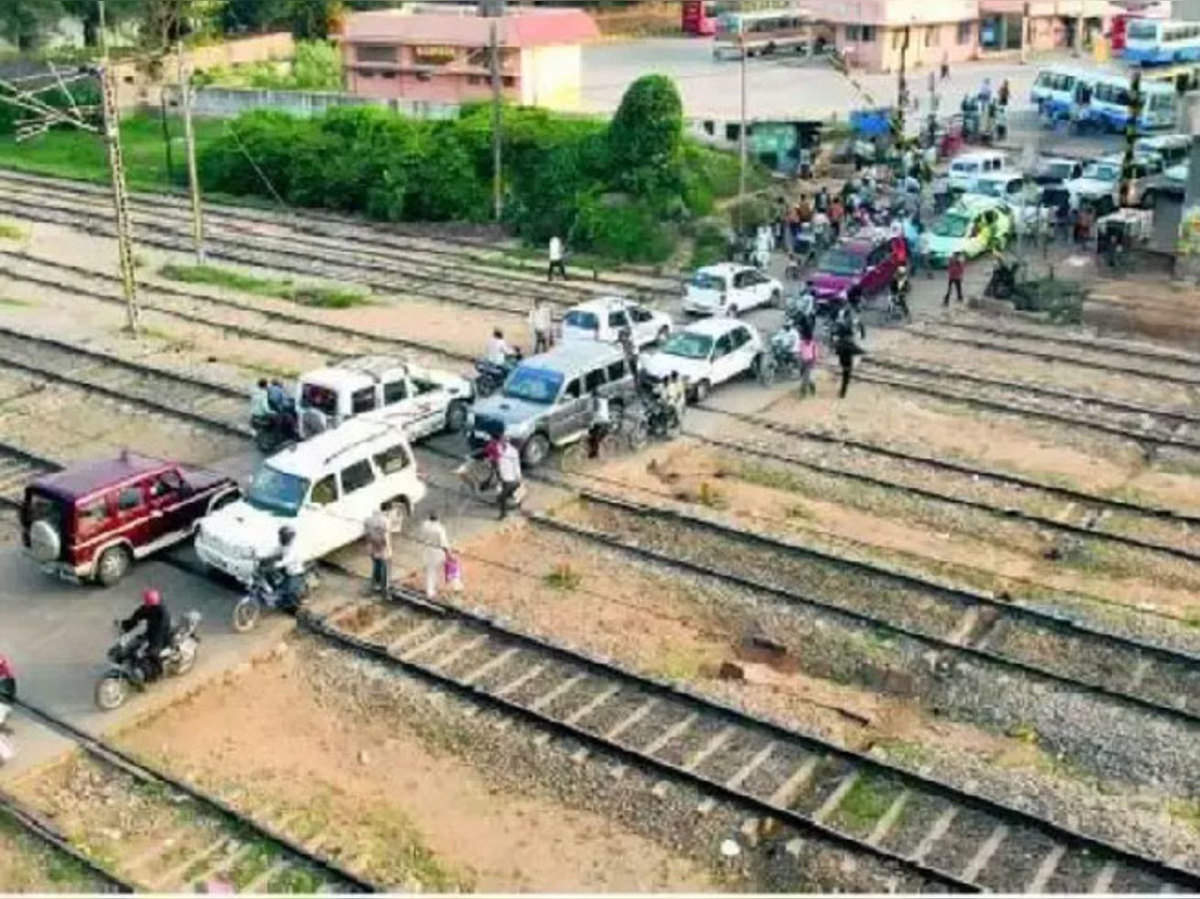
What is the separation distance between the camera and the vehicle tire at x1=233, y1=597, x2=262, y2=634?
20.8 m

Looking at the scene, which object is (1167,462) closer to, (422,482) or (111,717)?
(422,482)

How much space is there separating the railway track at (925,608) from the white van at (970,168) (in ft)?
80.9

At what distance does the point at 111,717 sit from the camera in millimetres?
18750

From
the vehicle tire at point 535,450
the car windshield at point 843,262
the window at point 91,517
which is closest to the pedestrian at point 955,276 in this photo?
the car windshield at point 843,262

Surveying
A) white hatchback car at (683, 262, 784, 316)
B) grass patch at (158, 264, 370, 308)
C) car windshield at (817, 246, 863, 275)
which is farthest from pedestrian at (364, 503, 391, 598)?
car windshield at (817, 246, 863, 275)

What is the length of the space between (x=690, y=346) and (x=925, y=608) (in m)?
9.96

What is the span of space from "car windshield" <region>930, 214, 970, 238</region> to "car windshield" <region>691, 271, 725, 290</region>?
24.8ft

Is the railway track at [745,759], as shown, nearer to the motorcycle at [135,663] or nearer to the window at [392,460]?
the motorcycle at [135,663]

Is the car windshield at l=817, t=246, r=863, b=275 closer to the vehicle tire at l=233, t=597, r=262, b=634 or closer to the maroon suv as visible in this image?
the maroon suv

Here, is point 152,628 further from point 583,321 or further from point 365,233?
point 365,233

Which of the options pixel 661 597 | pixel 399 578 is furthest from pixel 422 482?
pixel 661 597

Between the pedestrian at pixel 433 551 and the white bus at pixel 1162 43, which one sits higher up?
the white bus at pixel 1162 43

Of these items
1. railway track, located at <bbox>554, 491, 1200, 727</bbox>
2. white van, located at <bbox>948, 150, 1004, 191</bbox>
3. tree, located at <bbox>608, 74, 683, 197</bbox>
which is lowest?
railway track, located at <bbox>554, 491, 1200, 727</bbox>

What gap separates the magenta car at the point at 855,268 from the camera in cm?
3538
